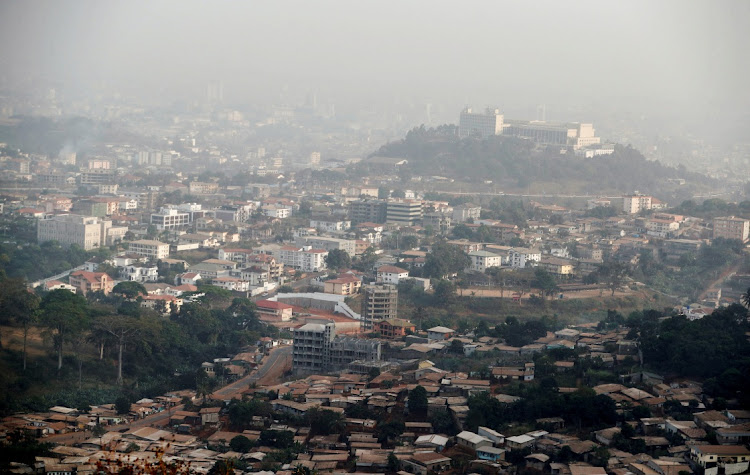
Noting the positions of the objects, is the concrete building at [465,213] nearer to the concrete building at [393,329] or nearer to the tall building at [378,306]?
the tall building at [378,306]

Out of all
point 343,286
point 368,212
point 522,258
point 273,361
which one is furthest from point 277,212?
point 273,361

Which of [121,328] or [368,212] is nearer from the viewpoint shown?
[121,328]

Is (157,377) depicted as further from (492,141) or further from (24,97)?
(24,97)

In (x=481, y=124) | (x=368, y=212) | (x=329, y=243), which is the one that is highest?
(x=481, y=124)

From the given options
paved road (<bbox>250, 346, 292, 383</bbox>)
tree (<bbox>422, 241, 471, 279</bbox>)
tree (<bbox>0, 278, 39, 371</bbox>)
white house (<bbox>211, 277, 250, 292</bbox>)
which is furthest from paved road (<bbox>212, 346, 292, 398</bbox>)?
tree (<bbox>422, 241, 471, 279</bbox>)

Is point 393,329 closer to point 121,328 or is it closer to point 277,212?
point 121,328

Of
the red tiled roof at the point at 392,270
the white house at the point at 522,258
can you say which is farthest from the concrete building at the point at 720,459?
the white house at the point at 522,258
